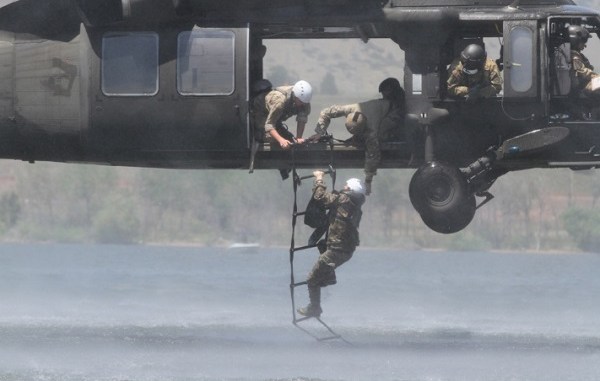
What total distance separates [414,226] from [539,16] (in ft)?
270

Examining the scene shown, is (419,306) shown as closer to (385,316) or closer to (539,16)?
(385,316)

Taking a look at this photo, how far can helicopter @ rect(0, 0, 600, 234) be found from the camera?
1795 centimetres

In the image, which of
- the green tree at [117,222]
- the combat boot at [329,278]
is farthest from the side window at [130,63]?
the green tree at [117,222]

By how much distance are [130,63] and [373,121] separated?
325 centimetres

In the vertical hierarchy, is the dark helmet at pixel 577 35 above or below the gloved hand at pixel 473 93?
above

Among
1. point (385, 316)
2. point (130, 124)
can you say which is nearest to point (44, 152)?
point (130, 124)

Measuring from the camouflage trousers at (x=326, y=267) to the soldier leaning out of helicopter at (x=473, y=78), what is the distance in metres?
3.26

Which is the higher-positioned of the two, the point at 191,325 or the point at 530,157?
the point at 530,157

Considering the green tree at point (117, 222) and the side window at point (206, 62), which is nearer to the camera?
the side window at point (206, 62)

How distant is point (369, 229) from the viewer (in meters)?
98.6

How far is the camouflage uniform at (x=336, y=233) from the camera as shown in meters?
19.8

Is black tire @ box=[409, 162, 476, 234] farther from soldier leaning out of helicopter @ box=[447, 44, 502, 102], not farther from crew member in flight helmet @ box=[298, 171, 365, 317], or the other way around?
crew member in flight helmet @ box=[298, 171, 365, 317]

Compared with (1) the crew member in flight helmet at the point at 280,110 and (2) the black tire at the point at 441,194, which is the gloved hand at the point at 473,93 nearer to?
(2) the black tire at the point at 441,194

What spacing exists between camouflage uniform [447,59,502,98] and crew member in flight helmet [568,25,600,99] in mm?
974
